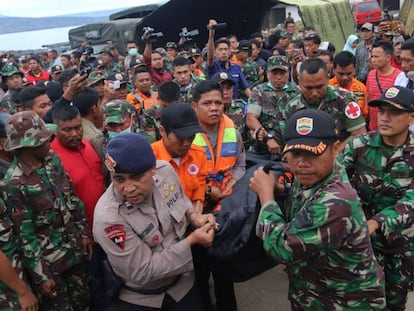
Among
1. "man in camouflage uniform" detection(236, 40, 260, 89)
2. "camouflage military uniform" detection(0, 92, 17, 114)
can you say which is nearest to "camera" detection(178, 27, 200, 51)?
"man in camouflage uniform" detection(236, 40, 260, 89)

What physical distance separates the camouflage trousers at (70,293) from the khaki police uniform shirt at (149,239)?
75 centimetres

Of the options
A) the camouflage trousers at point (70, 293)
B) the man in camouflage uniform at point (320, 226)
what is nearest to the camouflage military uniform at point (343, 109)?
the man in camouflage uniform at point (320, 226)

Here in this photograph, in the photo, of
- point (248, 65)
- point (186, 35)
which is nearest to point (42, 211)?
point (248, 65)

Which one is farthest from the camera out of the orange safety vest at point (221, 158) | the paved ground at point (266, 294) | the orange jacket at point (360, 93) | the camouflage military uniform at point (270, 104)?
the orange jacket at point (360, 93)

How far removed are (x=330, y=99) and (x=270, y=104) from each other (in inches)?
34.7

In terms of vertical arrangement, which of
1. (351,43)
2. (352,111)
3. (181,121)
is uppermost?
(181,121)

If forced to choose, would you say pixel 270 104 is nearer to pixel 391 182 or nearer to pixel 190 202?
pixel 391 182

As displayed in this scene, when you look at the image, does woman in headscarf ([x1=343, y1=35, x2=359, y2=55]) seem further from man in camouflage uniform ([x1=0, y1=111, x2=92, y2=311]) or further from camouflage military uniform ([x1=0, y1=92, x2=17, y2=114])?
man in camouflage uniform ([x1=0, y1=111, x2=92, y2=311])

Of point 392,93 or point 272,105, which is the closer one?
point 392,93

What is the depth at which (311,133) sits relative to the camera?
175 cm

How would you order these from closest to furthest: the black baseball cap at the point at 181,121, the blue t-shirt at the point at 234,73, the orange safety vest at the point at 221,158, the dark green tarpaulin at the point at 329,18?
1. the black baseball cap at the point at 181,121
2. the orange safety vest at the point at 221,158
3. the blue t-shirt at the point at 234,73
4. the dark green tarpaulin at the point at 329,18

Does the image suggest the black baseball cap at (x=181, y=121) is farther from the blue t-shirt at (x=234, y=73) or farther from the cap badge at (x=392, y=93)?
the blue t-shirt at (x=234, y=73)

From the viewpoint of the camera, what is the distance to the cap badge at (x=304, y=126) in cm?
176

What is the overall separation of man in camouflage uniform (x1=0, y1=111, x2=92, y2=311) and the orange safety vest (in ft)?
3.05
